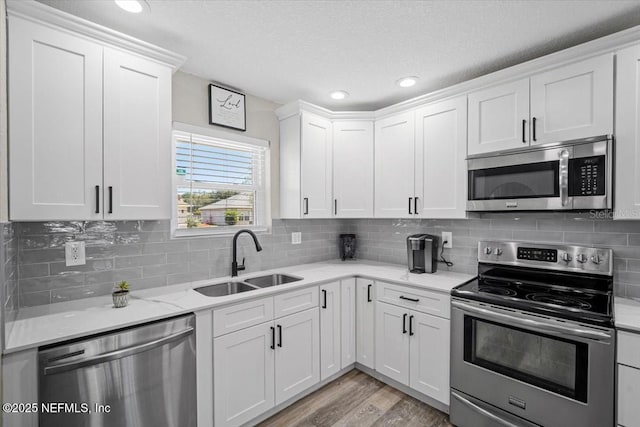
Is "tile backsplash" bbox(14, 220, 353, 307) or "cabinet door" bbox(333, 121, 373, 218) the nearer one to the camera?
"tile backsplash" bbox(14, 220, 353, 307)

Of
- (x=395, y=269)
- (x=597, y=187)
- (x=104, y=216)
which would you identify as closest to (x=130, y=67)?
(x=104, y=216)

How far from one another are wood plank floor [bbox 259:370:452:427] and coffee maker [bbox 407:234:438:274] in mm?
1014

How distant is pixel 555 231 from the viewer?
212cm

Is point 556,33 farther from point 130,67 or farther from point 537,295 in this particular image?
point 130,67

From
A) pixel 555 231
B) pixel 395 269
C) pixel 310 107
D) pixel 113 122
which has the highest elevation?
pixel 310 107

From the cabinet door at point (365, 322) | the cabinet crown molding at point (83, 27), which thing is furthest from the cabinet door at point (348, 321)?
the cabinet crown molding at point (83, 27)

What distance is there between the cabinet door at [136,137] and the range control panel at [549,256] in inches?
92.7

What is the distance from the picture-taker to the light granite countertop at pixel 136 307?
134 centimetres

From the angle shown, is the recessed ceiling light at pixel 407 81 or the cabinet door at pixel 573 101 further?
the recessed ceiling light at pixel 407 81

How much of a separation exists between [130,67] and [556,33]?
98.0 inches

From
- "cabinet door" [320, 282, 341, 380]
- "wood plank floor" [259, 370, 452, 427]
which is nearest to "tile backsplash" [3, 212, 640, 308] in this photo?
"cabinet door" [320, 282, 341, 380]

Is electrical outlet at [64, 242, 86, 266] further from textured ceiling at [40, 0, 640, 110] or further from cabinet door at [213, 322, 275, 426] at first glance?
textured ceiling at [40, 0, 640, 110]

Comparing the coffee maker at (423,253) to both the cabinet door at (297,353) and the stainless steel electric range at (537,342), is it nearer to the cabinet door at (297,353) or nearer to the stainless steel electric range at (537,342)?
the stainless steel electric range at (537,342)

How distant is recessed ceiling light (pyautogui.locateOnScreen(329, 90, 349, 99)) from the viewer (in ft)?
8.73
